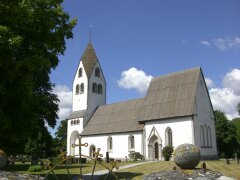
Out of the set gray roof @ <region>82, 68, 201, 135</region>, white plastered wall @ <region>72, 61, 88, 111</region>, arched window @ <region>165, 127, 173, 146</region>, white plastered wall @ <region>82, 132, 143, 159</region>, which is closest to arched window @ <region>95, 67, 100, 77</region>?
white plastered wall @ <region>72, 61, 88, 111</region>

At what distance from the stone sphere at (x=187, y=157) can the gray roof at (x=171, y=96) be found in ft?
81.9

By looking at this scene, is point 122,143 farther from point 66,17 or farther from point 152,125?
point 66,17

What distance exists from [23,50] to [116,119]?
112 feet

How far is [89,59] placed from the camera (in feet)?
191

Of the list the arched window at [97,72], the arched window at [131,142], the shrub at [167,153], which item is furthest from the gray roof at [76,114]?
the shrub at [167,153]

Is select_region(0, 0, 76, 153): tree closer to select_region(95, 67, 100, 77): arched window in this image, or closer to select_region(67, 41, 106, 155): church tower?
select_region(67, 41, 106, 155): church tower

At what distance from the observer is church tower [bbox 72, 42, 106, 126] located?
56219 millimetres

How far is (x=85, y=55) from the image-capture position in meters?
58.8

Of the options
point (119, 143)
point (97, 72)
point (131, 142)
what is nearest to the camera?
point (131, 142)

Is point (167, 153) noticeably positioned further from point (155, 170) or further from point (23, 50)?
point (23, 50)

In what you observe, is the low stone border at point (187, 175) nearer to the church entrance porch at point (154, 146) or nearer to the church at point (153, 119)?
the church at point (153, 119)

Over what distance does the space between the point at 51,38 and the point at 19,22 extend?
246 centimetres

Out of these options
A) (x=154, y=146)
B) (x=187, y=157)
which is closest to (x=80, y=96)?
(x=154, y=146)

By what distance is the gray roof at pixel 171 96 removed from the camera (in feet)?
130
